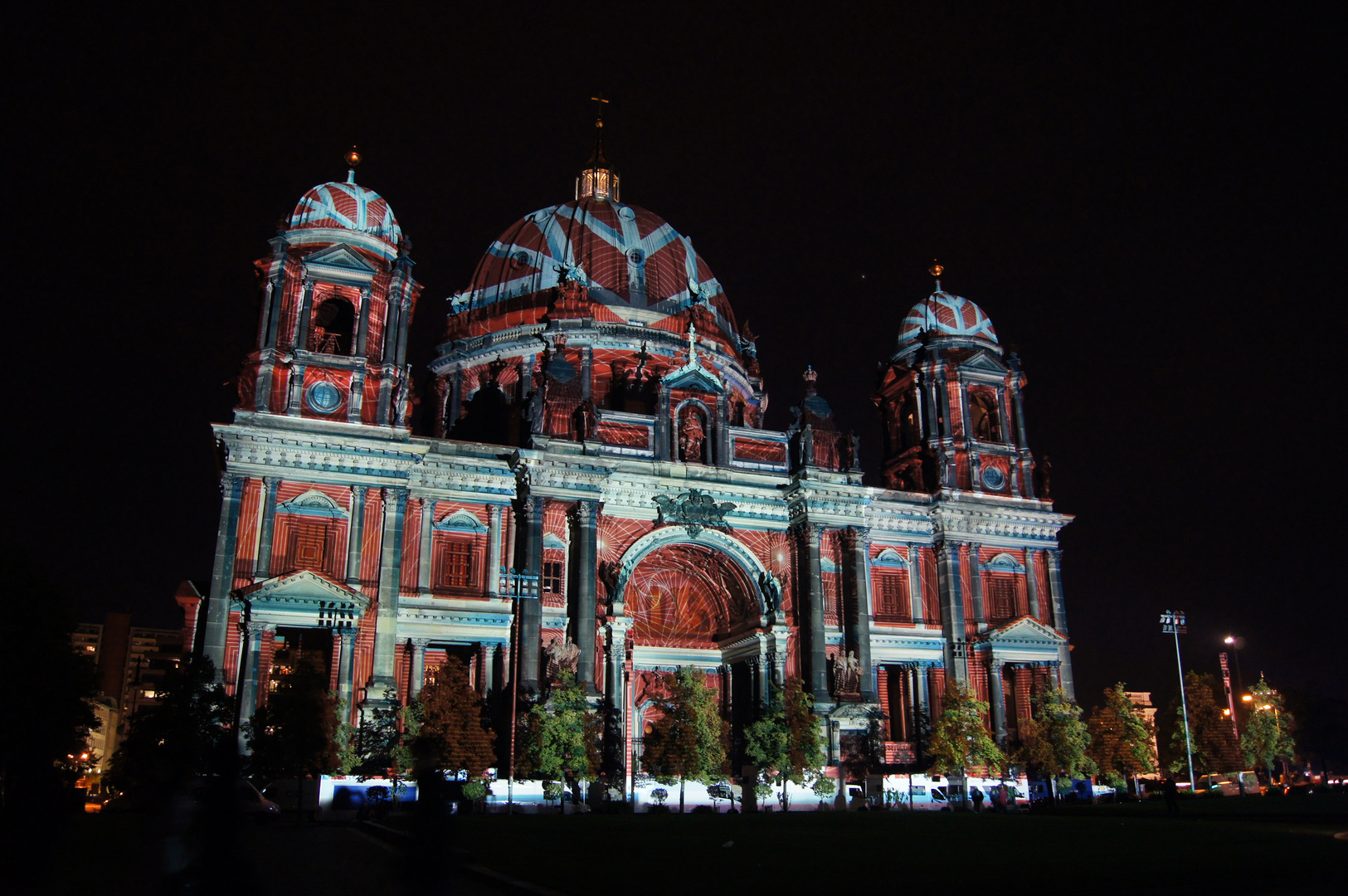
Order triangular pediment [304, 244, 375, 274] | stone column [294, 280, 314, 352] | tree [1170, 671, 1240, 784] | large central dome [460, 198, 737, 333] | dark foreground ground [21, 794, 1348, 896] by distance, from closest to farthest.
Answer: dark foreground ground [21, 794, 1348, 896] → stone column [294, 280, 314, 352] → triangular pediment [304, 244, 375, 274] → large central dome [460, 198, 737, 333] → tree [1170, 671, 1240, 784]

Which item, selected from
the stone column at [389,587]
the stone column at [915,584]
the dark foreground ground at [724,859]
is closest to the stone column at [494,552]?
the stone column at [389,587]

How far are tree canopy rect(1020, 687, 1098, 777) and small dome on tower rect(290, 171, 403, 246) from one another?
39.7 metres

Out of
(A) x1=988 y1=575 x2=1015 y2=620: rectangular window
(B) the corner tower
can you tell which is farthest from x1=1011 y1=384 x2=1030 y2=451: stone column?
(B) the corner tower

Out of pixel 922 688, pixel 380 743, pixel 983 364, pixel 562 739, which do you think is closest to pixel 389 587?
pixel 380 743

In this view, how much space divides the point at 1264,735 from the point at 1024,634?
38.9 m

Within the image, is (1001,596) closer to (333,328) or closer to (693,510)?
(693,510)

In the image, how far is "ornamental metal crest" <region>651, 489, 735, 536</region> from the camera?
52438 mm

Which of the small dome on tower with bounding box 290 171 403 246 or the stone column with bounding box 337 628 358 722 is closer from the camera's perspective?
the stone column with bounding box 337 628 358 722

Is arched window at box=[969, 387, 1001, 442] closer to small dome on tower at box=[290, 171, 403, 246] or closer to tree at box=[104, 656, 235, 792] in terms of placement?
small dome on tower at box=[290, 171, 403, 246]

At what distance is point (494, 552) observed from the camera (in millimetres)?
49750

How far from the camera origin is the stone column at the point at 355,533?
45.0 m

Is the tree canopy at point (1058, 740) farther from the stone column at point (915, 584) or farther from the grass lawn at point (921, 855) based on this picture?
the grass lawn at point (921, 855)

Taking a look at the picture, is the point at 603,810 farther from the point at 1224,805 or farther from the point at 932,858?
the point at 932,858

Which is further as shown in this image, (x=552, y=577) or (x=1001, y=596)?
(x=1001, y=596)
